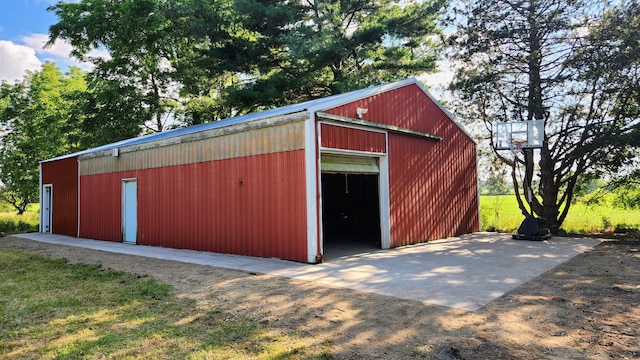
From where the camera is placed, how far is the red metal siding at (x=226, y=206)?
7.48 metres

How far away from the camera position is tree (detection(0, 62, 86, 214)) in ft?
72.0

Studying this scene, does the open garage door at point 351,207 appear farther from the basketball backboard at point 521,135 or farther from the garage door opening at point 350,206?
the basketball backboard at point 521,135

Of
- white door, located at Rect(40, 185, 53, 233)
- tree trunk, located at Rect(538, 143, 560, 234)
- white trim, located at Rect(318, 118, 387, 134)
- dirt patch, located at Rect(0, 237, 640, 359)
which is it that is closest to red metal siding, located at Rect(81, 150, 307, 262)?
white trim, located at Rect(318, 118, 387, 134)

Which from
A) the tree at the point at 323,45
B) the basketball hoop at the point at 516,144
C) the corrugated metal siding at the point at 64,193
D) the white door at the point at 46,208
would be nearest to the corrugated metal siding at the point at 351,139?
the basketball hoop at the point at 516,144

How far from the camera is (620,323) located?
367cm

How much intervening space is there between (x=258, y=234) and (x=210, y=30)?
11138 mm

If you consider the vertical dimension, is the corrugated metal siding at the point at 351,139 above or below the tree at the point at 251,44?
below

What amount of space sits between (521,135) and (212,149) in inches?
358

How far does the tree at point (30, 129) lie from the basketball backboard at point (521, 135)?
21.0 m

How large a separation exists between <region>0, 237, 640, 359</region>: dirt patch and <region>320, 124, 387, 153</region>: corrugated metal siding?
9.79 feet

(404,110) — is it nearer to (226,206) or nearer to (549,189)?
(226,206)

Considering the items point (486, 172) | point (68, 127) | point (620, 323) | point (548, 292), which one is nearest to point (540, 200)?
point (486, 172)

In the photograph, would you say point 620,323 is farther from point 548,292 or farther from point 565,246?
point 565,246

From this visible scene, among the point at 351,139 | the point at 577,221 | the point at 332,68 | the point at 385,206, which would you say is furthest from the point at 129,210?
the point at 577,221
